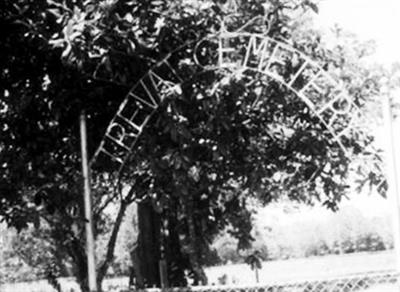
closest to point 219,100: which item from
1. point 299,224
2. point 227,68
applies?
point 227,68

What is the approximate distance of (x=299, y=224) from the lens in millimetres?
20922

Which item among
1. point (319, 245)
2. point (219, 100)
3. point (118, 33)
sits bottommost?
point (319, 245)

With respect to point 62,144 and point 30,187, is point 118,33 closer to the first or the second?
point 62,144

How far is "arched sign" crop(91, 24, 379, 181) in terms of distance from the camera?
520cm

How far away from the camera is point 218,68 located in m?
5.29

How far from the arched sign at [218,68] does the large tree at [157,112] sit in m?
0.13

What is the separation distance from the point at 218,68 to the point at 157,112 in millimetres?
689

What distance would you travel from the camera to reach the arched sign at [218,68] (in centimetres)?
520

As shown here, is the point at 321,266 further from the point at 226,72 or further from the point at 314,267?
the point at 226,72

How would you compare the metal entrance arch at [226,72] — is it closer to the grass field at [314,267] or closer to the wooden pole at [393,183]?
the wooden pole at [393,183]

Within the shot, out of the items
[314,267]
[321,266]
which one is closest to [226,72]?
[321,266]

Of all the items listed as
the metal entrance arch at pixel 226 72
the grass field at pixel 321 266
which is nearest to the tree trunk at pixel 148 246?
the metal entrance arch at pixel 226 72

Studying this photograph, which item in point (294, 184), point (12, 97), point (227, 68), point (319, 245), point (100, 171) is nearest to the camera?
point (227, 68)

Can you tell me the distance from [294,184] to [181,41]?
9.65 ft
